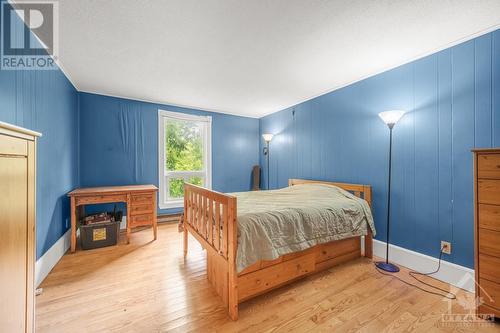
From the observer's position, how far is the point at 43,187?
77.9 inches

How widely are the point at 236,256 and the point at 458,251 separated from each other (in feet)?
6.88

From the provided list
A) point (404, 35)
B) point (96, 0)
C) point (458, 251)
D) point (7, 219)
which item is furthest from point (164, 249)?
point (404, 35)

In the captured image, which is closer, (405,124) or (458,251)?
(458,251)

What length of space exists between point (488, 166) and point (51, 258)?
154 inches

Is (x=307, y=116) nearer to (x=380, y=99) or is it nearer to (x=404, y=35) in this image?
(x=380, y=99)

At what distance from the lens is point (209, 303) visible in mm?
1628

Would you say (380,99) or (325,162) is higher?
(380,99)

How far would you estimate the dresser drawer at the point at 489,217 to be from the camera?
136 cm

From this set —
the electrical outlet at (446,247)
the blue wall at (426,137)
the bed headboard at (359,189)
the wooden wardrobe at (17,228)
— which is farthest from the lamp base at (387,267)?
the wooden wardrobe at (17,228)

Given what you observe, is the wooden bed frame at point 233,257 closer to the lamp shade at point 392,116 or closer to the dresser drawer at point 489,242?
the dresser drawer at point 489,242

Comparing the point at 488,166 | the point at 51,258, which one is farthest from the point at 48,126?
the point at 488,166

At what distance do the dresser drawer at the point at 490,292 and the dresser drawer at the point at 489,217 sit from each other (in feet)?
1.27

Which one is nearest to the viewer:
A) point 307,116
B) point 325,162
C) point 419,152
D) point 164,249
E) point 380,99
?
point 419,152

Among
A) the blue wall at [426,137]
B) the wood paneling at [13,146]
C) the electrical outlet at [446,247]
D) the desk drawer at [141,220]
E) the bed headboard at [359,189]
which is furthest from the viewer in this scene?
the desk drawer at [141,220]
